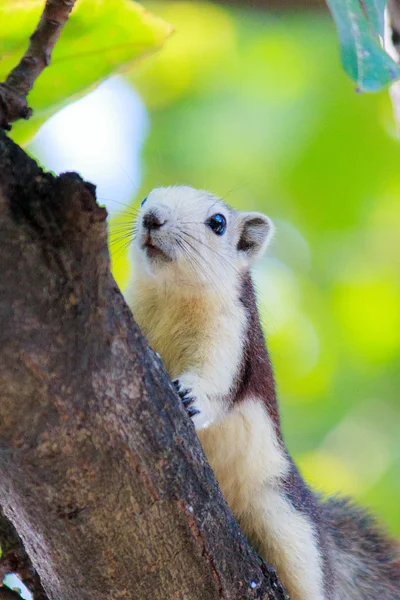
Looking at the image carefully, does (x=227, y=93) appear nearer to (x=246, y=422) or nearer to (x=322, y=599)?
(x=246, y=422)

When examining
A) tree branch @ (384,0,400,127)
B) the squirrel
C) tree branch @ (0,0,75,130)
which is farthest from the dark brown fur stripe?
tree branch @ (0,0,75,130)

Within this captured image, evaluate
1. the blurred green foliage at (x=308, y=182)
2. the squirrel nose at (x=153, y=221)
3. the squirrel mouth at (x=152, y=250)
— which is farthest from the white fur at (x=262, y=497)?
the blurred green foliage at (x=308, y=182)

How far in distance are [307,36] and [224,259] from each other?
10.6ft

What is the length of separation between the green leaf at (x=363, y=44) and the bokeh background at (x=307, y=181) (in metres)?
4.19

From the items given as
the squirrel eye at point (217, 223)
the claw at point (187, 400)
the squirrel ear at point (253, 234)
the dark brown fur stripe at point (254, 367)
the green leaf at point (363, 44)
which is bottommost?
the claw at point (187, 400)

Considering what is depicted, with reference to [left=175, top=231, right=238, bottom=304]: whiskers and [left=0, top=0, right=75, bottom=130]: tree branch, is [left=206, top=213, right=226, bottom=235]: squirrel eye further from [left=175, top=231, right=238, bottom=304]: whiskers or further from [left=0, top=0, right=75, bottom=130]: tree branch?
[left=0, top=0, right=75, bottom=130]: tree branch

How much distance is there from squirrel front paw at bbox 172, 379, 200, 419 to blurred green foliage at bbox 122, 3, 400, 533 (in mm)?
3234

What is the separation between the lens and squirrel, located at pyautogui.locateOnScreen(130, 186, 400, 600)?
136 inches

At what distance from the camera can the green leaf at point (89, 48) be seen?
2.75m

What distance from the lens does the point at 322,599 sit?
11.3 ft

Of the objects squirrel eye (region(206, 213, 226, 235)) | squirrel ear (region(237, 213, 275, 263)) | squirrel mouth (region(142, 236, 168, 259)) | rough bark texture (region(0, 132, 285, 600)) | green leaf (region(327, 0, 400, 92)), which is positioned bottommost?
rough bark texture (region(0, 132, 285, 600))

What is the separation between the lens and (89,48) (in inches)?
110

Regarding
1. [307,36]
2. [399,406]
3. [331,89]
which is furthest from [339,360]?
[307,36]

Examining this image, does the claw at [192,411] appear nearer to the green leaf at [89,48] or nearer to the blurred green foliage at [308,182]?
the green leaf at [89,48]
